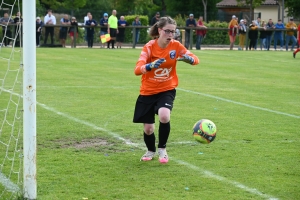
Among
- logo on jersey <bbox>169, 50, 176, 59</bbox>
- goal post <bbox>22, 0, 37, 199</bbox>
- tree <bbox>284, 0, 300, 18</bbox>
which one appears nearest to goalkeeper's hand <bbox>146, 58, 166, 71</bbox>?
logo on jersey <bbox>169, 50, 176, 59</bbox>

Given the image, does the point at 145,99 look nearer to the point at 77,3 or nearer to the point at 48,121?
the point at 48,121

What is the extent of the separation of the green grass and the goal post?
0.34 meters

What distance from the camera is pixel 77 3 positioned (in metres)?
50.4

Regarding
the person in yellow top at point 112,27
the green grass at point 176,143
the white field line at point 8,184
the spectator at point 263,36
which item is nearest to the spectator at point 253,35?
the spectator at point 263,36

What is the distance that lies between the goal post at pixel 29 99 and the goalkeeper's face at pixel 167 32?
6.64 feet

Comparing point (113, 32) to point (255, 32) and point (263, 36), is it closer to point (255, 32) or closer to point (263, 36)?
point (255, 32)

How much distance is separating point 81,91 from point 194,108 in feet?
10.1

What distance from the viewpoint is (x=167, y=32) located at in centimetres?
634

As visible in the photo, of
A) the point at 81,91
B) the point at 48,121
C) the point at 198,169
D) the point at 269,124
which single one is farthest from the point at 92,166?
the point at 81,91

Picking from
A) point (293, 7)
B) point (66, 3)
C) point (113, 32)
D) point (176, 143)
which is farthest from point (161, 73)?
point (66, 3)

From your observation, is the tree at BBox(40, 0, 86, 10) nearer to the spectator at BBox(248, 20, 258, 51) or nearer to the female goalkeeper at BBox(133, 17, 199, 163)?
the spectator at BBox(248, 20, 258, 51)

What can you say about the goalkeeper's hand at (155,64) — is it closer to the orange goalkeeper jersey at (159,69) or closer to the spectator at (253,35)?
the orange goalkeeper jersey at (159,69)

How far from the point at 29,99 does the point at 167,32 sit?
2164 millimetres

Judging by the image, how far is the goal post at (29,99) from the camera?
4.64 metres
